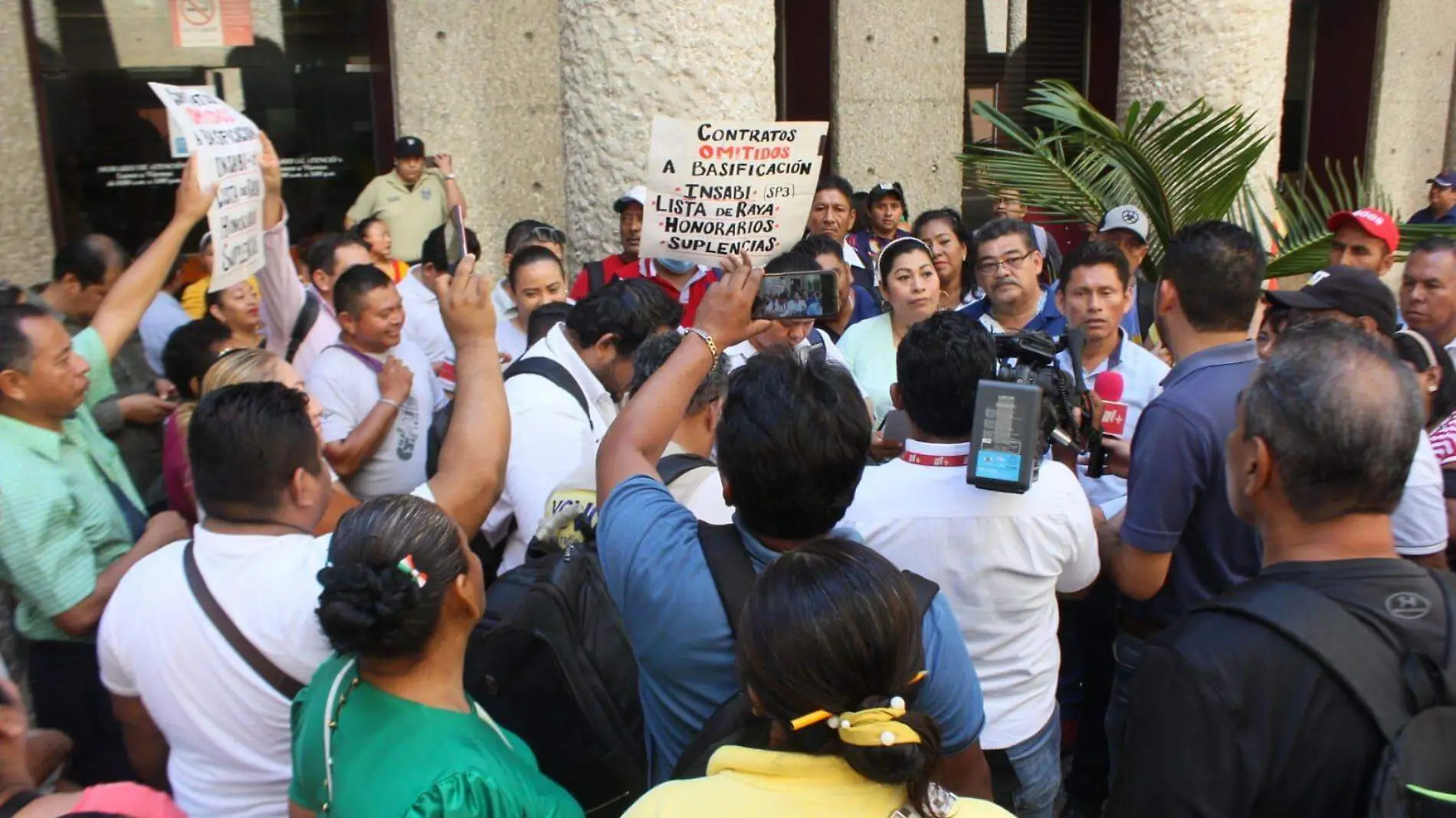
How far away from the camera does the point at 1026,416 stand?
2.11 metres

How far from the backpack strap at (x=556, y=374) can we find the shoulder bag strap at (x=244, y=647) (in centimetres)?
138

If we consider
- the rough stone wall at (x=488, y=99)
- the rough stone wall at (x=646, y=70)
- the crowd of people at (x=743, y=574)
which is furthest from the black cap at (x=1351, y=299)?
the rough stone wall at (x=488, y=99)

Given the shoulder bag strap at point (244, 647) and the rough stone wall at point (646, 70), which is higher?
the rough stone wall at point (646, 70)

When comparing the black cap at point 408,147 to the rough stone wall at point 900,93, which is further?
the rough stone wall at point 900,93

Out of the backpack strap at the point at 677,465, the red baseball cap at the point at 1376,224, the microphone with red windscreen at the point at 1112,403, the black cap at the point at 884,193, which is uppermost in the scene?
the black cap at the point at 884,193

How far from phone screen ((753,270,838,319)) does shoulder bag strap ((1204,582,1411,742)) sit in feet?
4.42

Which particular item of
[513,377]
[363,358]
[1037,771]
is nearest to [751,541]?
[1037,771]

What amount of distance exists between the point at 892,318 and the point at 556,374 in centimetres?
174

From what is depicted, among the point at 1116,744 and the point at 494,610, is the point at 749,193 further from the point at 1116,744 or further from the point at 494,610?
the point at 1116,744

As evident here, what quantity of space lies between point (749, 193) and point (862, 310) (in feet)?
7.33

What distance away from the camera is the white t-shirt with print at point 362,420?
3.84 metres

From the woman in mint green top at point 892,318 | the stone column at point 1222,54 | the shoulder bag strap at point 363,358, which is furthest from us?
the stone column at point 1222,54

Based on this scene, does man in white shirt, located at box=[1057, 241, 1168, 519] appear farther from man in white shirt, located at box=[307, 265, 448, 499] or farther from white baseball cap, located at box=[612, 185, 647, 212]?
man in white shirt, located at box=[307, 265, 448, 499]

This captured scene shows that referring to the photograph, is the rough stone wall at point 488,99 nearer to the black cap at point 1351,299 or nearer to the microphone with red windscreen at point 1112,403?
the microphone with red windscreen at point 1112,403
